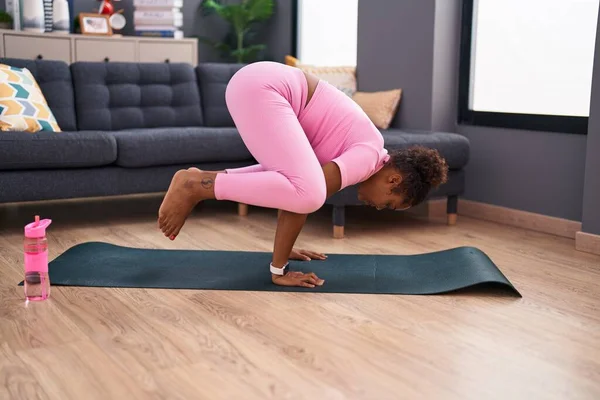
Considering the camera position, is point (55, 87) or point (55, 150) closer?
point (55, 150)

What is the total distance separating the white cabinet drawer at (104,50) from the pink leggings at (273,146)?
316cm

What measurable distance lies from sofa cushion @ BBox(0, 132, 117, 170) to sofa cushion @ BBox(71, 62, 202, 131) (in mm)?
571

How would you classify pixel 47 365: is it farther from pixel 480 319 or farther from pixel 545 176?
pixel 545 176

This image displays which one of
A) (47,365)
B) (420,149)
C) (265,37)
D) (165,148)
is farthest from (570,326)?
(265,37)

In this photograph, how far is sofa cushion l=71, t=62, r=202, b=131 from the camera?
4184 millimetres

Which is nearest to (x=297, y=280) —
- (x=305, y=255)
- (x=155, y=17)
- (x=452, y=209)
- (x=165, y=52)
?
(x=305, y=255)

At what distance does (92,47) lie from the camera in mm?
5402

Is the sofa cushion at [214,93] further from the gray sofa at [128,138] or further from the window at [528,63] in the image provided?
the window at [528,63]

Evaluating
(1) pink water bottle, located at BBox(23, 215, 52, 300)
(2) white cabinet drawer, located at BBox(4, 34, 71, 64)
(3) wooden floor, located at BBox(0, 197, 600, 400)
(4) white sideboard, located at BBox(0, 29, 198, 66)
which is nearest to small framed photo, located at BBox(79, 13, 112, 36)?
(4) white sideboard, located at BBox(0, 29, 198, 66)

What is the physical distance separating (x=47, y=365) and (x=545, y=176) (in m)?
2.81

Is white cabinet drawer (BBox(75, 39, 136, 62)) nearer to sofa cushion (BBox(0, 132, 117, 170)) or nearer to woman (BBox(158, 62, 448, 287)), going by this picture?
sofa cushion (BBox(0, 132, 117, 170))

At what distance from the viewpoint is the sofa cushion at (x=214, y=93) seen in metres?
4.54

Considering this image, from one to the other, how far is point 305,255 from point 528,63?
71.3 inches

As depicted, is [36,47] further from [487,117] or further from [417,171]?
[417,171]
